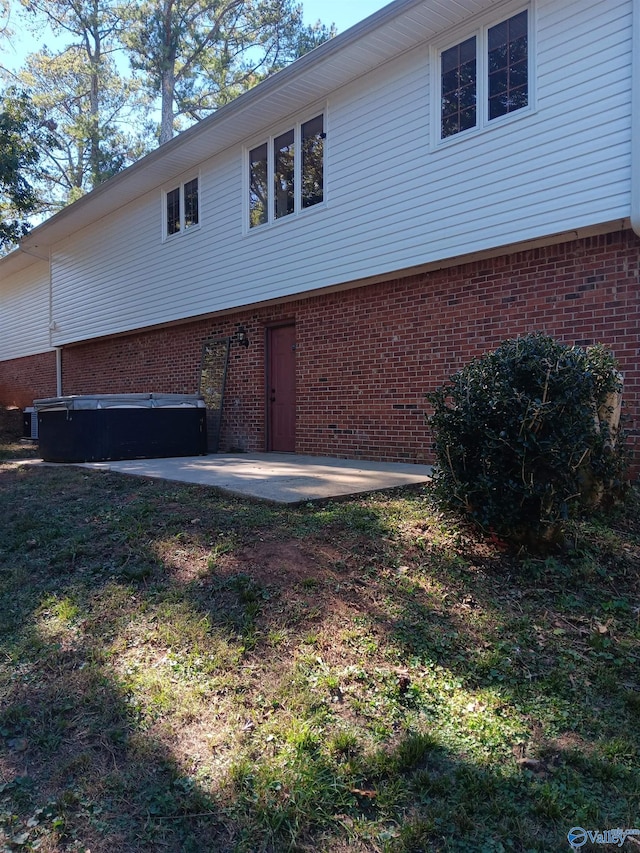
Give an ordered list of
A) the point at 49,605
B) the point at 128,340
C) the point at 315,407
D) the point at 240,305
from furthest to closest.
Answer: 1. the point at 128,340
2. the point at 240,305
3. the point at 315,407
4. the point at 49,605

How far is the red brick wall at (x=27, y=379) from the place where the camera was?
1714 cm

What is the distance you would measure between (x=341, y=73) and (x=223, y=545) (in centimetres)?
693

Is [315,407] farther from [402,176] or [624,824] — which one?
[624,824]

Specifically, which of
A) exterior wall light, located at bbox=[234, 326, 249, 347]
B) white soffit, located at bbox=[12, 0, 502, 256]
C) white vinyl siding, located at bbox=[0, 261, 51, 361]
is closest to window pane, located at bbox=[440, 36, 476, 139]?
white soffit, located at bbox=[12, 0, 502, 256]

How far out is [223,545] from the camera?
12.9ft

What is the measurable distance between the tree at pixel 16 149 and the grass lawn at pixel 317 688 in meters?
11.1

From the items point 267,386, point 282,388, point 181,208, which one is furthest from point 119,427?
point 181,208

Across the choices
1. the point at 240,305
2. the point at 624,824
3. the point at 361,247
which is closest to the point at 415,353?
the point at 361,247

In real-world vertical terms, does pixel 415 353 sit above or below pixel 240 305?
below

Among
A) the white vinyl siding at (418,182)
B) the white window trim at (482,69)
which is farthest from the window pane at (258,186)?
the white window trim at (482,69)

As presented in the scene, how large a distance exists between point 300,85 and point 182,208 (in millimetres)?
4166

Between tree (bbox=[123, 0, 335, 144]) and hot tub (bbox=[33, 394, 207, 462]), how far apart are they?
55.1ft

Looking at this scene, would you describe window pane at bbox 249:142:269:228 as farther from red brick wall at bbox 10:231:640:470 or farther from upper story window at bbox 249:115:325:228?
red brick wall at bbox 10:231:640:470

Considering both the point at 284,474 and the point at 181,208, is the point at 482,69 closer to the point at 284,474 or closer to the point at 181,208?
the point at 284,474
